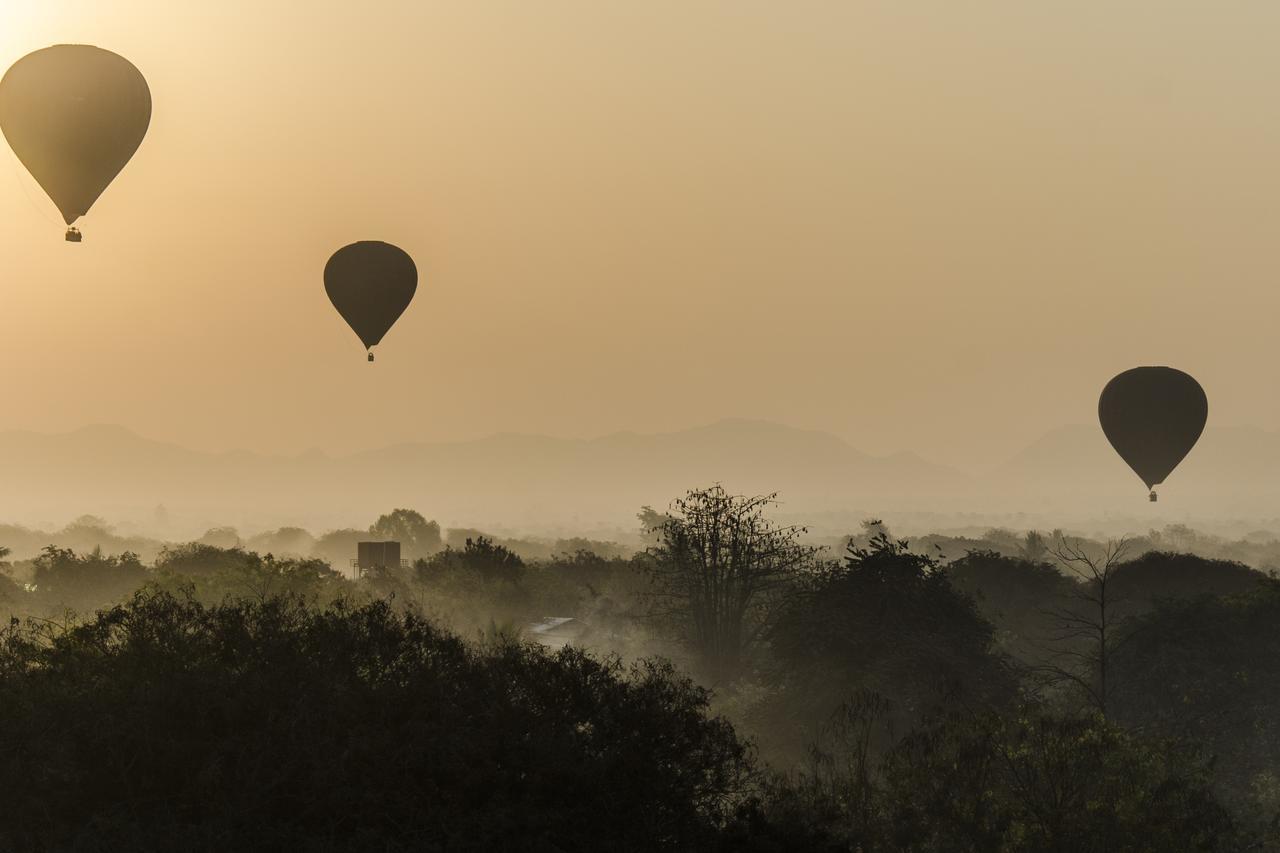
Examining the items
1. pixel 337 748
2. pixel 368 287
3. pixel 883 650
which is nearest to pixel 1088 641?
pixel 883 650

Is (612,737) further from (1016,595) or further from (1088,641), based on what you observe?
(1016,595)

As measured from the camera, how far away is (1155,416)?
7094 centimetres

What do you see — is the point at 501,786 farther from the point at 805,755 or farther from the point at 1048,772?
the point at 805,755

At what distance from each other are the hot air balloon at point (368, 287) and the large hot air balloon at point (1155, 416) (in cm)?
3903

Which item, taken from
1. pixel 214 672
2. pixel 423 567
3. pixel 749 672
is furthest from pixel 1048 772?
pixel 423 567

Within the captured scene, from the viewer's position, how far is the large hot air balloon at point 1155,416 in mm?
70938

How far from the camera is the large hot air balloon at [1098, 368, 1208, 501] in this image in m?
70.9

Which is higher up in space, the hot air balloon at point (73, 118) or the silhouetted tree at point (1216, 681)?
the hot air balloon at point (73, 118)

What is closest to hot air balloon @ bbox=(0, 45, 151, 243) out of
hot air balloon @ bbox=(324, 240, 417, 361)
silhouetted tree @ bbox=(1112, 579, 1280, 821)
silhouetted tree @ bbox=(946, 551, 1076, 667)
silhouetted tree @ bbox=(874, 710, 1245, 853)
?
hot air balloon @ bbox=(324, 240, 417, 361)

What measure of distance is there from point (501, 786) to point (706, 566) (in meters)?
38.5

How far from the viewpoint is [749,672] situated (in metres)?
59.4

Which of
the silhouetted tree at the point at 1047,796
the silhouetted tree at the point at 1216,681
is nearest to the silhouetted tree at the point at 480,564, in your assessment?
the silhouetted tree at the point at 1216,681

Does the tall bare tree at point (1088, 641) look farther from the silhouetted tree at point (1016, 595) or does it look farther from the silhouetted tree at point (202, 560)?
the silhouetted tree at point (202, 560)

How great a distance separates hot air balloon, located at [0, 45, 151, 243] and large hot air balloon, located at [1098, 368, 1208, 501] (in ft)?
169
